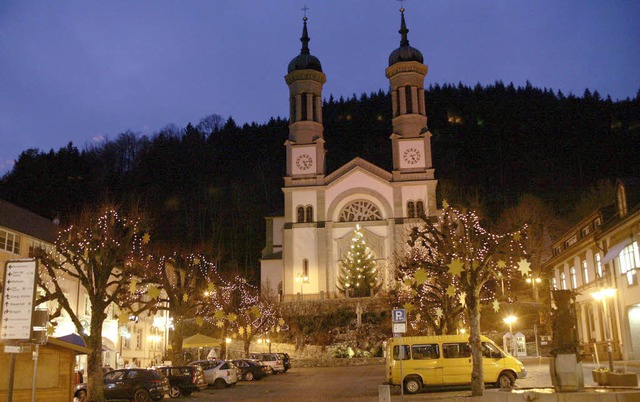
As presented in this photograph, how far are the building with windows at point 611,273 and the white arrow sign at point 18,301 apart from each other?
2466cm

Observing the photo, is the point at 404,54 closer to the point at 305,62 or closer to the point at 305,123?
the point at 305,62

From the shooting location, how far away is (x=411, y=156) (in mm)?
68625

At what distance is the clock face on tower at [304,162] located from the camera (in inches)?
2744

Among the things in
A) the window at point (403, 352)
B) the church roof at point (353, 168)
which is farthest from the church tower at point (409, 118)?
the window at point (403, 352)

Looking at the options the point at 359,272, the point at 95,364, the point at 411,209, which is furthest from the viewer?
the point at 411,209

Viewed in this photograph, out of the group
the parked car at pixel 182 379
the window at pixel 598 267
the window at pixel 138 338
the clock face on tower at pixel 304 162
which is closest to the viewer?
the parked car at pixel 182 379

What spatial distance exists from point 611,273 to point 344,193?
36.5 meters

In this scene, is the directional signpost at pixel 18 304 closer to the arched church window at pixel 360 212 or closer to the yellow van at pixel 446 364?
the yellow van at pixel 446 364

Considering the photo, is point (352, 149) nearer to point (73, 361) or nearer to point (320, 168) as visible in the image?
point (320, 168)

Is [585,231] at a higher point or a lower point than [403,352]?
higher

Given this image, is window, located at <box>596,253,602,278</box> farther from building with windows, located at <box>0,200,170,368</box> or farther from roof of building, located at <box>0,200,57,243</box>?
roof of building, located at <box>0,200,57,243</box>

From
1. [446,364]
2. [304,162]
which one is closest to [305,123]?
[304,162]

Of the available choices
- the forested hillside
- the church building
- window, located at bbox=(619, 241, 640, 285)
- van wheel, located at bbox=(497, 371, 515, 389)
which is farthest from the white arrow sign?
the forested hillside

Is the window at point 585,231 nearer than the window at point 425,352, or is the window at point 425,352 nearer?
the window at point 425,352
